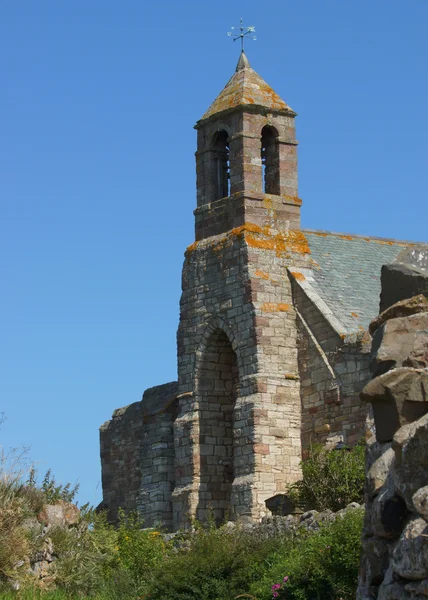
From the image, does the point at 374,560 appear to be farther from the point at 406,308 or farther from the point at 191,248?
the point at 191,248

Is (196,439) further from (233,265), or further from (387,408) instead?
(387,408)

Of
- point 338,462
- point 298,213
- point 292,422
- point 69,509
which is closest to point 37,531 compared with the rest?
point 69,509

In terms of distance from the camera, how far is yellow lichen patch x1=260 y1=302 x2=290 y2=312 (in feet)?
75.4

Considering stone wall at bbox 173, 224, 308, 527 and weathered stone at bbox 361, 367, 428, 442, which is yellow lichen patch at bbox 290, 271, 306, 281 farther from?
weathered stone at bbox 361, 367, 428, 442

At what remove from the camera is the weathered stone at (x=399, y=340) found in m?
8.59

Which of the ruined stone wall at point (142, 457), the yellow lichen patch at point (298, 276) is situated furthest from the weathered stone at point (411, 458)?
the ruined stone wall at point (142, 457)

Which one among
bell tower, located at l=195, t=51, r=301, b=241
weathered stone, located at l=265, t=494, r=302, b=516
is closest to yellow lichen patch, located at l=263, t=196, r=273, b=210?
bell tower, located at l=195, t=51, r=301, b=241

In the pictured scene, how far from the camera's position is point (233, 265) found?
23.5 m

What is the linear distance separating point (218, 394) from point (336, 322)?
3.04m

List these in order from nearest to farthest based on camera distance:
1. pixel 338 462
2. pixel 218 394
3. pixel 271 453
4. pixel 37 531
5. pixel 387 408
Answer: pixel 387 408 < pixel 37 531 < pixel 338 462 < pixel 271 453 < pixel 218 394

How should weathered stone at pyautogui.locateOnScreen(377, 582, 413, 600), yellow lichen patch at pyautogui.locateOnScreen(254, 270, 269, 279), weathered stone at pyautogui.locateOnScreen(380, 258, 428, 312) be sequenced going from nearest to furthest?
weathered stone at pyautogui.locateOnScreen(377, 582, 413, 600) → weathered stone at pyautogui.locateOnScreen(380, 258, 428, 312) → yellow lichen patch at pyautogui.locateOnScreen(254, 270, 269, 279)

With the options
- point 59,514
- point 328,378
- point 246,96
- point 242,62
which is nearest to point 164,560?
point 59,514

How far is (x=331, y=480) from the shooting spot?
66.0ft

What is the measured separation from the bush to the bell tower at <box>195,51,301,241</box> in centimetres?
511
